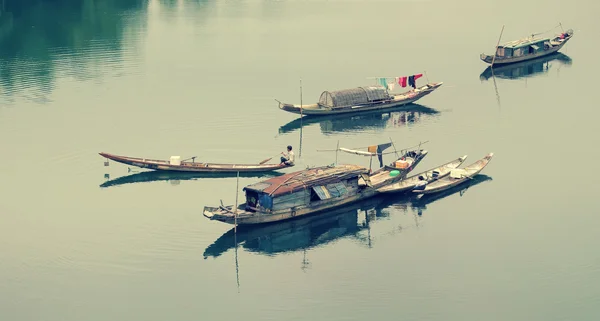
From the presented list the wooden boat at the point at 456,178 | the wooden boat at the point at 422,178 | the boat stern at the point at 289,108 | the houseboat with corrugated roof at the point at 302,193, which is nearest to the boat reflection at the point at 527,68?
the boat stern at the point at 289,108

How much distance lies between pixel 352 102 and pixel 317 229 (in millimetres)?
21200

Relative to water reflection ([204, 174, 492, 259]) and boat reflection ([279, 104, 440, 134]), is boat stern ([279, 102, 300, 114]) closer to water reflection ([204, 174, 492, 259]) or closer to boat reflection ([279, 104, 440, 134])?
boat reflection ([279, 104, 440, 134])

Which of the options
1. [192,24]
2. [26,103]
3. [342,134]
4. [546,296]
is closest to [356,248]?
[546,296]

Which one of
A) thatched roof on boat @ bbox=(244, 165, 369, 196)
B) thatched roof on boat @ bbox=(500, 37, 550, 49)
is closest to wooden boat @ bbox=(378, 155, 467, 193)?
thatched roof on boat @ bbox=(244, 165, 369, 196)

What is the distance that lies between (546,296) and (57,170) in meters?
29.5

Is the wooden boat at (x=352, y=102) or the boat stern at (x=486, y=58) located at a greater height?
the boat stern at (x=486, y=58)

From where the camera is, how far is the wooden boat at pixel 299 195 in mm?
45188

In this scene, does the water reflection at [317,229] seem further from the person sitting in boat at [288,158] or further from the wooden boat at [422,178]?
the person sitting in boat at [288,158]

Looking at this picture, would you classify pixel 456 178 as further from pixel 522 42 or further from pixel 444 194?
pixel 522 42

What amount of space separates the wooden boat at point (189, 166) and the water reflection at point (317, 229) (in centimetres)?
623

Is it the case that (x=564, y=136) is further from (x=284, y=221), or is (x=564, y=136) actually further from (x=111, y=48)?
(x=111, y=48)

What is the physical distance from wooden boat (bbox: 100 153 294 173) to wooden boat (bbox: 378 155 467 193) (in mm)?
6713

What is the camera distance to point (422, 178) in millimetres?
51156

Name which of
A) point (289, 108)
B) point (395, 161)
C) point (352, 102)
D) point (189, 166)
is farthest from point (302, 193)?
point (352, 102)
